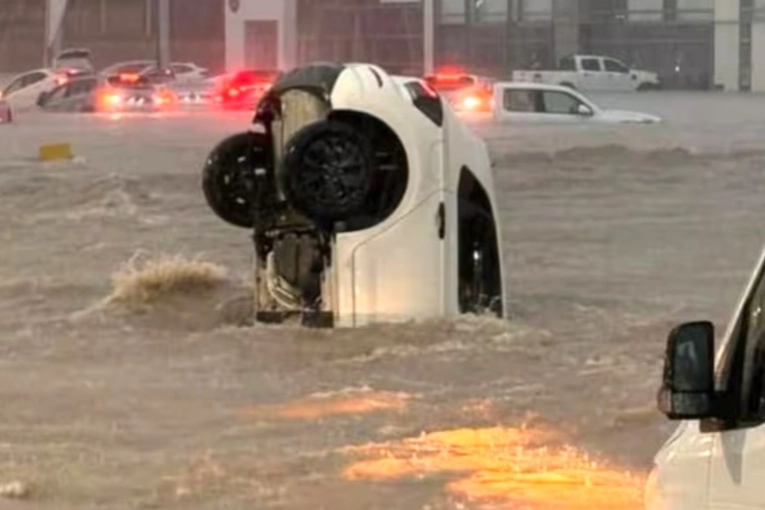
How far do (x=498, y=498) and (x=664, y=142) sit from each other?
89.8 feet

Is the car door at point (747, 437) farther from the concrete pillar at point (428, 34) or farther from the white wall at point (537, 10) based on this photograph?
the white wall at point (537, 10)

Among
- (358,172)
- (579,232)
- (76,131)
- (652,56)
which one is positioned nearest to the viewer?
(358,172)

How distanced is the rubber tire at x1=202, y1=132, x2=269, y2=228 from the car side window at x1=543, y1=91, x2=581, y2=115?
28.4 metres

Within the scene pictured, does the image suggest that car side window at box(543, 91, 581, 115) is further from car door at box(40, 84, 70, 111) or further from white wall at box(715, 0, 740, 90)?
white wall at box(715, 0, 740, 90)

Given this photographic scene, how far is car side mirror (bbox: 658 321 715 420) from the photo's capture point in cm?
392

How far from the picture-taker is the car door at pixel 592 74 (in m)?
62.4

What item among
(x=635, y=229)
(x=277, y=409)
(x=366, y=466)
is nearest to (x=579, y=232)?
(x=635, y=229)

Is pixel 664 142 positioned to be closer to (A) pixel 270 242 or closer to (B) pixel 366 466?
(A) pixel 270 242

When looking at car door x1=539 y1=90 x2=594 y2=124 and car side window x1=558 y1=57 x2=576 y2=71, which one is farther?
car side window x1=558 y1=57 x2=576 y2=71

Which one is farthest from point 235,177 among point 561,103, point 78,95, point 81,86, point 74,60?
point 74,60

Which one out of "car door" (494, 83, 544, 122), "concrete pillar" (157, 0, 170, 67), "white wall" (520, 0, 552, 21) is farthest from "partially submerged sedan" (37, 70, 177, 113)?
"white wall" (520, 0, 552, 21)

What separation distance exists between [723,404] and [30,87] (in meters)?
50.5

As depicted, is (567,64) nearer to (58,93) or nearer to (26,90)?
(58,93)

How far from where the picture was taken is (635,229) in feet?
70.6
